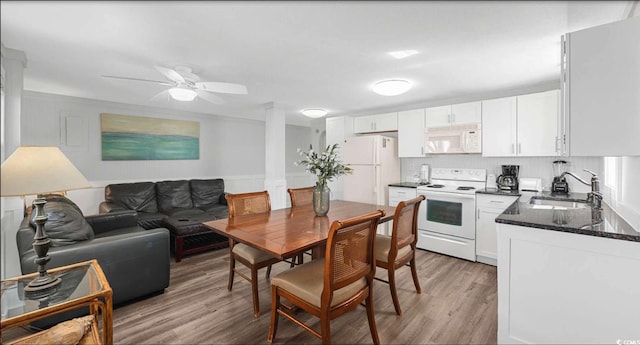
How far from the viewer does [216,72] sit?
8.70ft

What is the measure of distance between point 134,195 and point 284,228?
3.29 m

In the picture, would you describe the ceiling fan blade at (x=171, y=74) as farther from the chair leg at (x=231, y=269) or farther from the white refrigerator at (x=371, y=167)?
the white refrigerator at (x=371, y=167)

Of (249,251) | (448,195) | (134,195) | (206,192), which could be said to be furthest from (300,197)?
(134,195)

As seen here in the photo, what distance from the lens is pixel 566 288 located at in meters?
1.51

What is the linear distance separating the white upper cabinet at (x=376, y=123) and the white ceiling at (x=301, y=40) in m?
1.01

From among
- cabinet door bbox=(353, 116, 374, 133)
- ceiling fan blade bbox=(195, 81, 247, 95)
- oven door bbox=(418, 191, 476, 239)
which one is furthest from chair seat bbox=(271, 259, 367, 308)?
cabinet door bbox=(353, 116, 374, 133)

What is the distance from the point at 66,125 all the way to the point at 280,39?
3.88m

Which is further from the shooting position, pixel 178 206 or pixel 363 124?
pixel 363 124

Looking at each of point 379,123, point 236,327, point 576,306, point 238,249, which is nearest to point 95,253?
point 238,249

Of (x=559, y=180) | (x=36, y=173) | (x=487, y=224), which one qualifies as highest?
(x=36, y=173)

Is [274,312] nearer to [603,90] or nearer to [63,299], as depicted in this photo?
[63,299]

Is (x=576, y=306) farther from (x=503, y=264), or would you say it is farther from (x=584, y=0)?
(x=584, y=0)

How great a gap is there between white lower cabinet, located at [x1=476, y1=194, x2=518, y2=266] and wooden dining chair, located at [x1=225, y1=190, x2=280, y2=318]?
2.49 m

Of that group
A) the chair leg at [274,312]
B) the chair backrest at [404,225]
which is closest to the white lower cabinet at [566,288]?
the chair backrest at [404,225]
